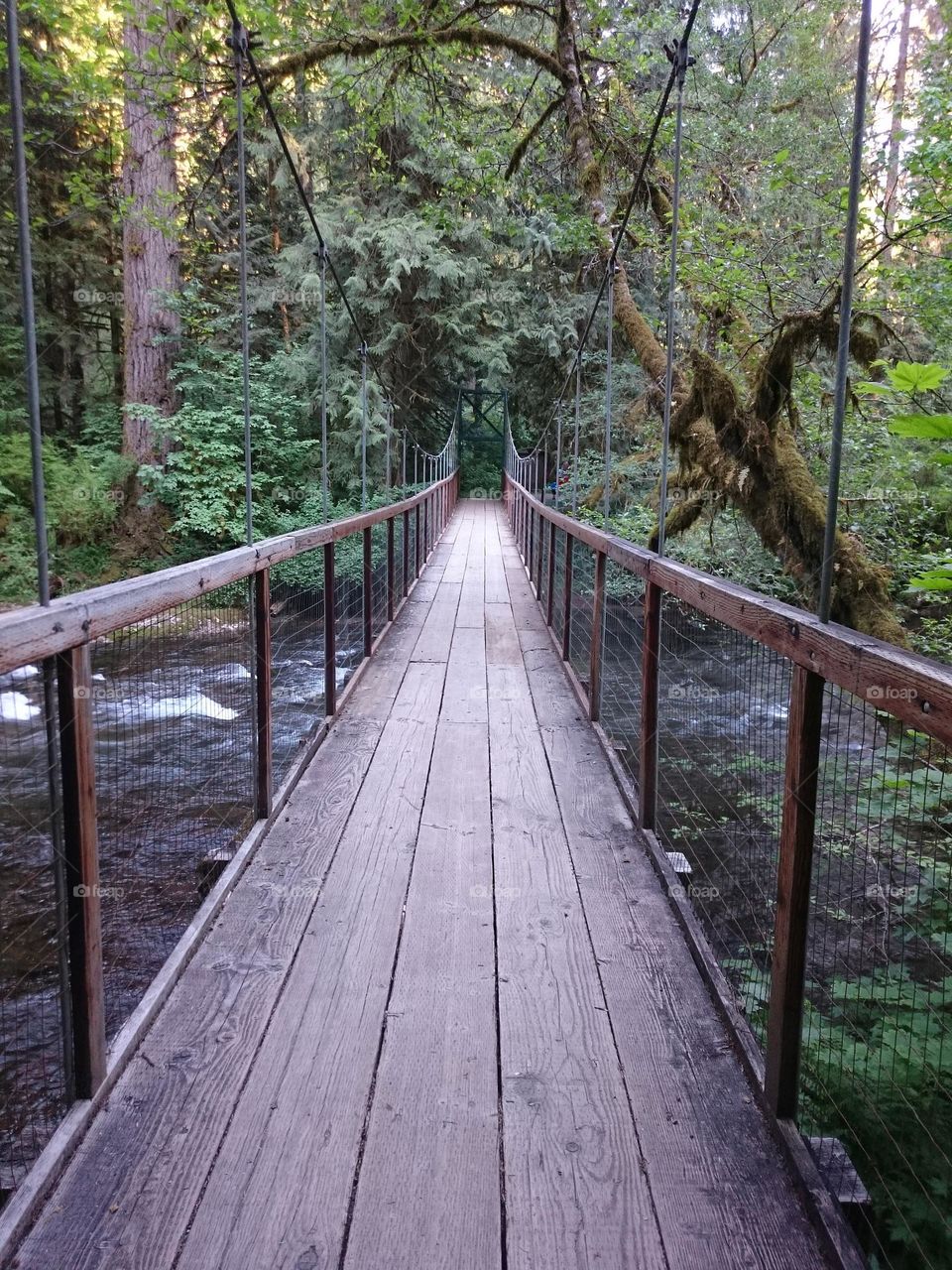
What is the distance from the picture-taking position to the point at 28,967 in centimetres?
246

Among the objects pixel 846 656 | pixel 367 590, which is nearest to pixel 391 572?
pixel 367 590

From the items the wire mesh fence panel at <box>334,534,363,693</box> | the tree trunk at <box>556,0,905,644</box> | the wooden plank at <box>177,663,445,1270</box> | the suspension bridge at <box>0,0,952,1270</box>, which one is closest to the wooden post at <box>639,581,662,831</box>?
the suspension bridge at <box>0,0,952,1270</box>

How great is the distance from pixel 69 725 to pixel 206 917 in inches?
27.9

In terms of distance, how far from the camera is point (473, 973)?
1464 mm

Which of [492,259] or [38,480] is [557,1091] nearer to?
[38,480]

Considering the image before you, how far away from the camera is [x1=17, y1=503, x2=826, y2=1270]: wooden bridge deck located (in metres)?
0.93

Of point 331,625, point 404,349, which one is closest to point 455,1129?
point 331,625

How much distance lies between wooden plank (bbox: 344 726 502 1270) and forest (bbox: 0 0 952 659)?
84 centimetres

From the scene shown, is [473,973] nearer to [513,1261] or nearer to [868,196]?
[513,1261]

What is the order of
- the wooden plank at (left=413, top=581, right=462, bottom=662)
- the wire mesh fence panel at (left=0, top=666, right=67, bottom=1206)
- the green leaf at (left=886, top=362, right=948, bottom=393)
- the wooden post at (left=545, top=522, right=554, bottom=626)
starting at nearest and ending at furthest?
the green leaf at (left=886, top=362, right=948, bottom=393)
the wire mesh fence panel at (left=0, top=666, right=67, bottom=1206)
the wooden plank at (left=413, top=581, right=462, bottom=662)
the wooden post at (left=545, top=522, right=554, bottom=626)

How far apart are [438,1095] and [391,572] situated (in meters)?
3.89

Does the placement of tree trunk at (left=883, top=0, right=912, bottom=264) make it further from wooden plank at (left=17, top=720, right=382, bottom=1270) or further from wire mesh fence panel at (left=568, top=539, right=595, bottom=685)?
wooden plank at (left=17, top=720, right=382, bottom=1270)

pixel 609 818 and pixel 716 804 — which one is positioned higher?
pixel 609 818

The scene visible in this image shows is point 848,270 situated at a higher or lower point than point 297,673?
higher
